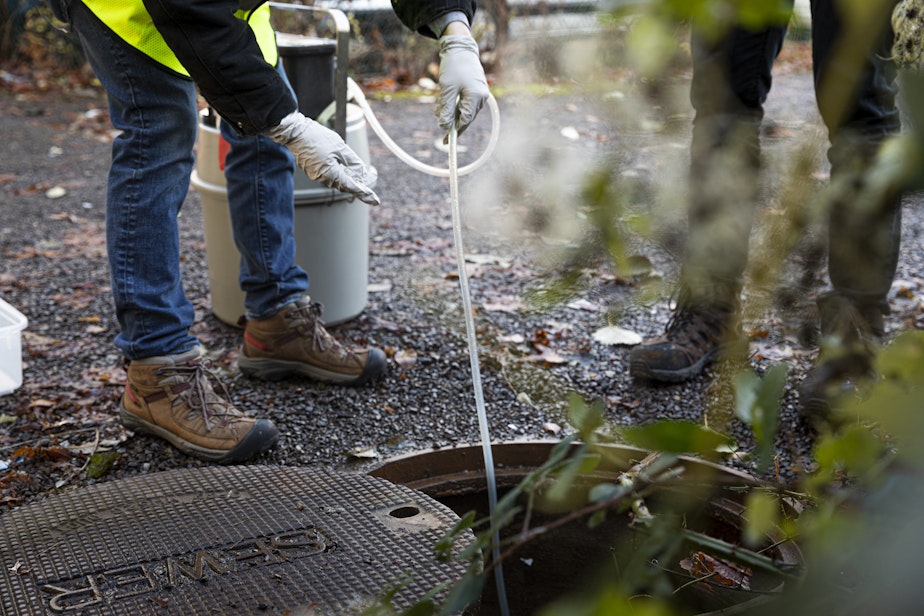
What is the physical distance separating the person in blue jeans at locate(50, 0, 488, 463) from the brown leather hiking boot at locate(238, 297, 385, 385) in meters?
0.31

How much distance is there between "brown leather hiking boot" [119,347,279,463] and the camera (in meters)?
2.14

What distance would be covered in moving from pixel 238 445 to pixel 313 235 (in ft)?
2.79

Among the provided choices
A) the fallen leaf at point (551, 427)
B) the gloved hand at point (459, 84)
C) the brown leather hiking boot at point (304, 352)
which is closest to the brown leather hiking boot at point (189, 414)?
the brown leather hiking boot at point (304, 352)

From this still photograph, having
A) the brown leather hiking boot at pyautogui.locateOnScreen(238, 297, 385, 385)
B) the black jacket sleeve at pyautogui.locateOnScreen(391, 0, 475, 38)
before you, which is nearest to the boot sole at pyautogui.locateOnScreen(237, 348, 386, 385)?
the brown leather hiking boot at pyautogui.locateOnScreen(238, 297, 385, 385)

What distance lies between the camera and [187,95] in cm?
205

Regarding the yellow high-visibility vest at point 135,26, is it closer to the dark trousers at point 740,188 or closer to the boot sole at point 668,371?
the dark trousers at point 740,188

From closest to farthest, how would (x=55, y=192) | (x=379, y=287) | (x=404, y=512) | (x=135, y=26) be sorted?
(x=404, y=512) → (x=135, y=26) → (x=379, y=287) → (x=55, y=192)

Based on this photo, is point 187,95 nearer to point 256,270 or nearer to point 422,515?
point 256,270

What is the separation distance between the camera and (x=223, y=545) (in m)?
1.61

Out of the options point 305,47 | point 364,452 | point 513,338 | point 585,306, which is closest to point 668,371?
point 513,338

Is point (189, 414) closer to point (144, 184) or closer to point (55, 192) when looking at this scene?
point (144, 184)

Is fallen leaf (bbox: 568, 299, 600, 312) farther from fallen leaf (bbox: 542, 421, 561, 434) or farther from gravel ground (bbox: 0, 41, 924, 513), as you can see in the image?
fallen leaf (bbox: 542, 421, 561, 434)

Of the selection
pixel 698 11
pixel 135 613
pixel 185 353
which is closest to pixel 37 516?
pixel 135 613

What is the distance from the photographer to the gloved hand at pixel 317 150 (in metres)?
2.00
